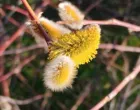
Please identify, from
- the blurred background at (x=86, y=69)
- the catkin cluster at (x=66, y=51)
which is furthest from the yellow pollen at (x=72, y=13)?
the blurred background at (x=86, y=69)

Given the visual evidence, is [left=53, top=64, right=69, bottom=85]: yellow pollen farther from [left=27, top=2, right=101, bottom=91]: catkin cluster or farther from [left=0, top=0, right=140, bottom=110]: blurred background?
[left=0, top=0, right=140, bottom=110]: blurred background

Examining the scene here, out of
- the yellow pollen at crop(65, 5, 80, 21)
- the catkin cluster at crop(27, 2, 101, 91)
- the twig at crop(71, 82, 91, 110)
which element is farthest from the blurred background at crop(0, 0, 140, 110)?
the catkin cluster at crop(27, 2, 101, 91)

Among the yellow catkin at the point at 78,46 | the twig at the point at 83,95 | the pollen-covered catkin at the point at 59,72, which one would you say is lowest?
the pollen-covered catkin at the point at 59,72

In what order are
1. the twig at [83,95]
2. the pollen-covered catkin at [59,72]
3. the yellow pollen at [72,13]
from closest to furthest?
1. the pollen-covered catkin at [59,72]
2. the yellow pollen at [72,13]
3. the twig at [83,95]

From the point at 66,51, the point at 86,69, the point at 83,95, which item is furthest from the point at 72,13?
the point at 86,69

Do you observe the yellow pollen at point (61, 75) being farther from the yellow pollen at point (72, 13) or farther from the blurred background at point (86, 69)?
the blurred background at point (86, 69)
